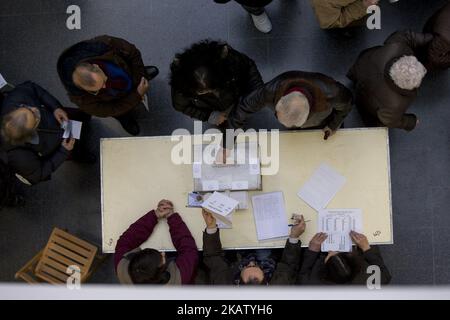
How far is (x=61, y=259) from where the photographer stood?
3.30 metres

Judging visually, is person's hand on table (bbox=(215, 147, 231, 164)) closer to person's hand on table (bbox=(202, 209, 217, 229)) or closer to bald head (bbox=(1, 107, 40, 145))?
person's hand on table (bbox=(202, 209, 217, 229))

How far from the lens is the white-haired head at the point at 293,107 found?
254 centimetres

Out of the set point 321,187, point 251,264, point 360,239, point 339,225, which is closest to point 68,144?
point 251,264

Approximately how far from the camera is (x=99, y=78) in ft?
9.48

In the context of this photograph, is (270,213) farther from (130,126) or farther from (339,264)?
(130,126)

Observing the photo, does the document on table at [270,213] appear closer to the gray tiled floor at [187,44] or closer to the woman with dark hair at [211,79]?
the woman with dark hair at [211,79]

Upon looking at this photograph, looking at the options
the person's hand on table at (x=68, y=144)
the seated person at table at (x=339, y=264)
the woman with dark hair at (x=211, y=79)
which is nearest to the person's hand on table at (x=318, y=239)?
the seated person at table at (x=339, y=264)

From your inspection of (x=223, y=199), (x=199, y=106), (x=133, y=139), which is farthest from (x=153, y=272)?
(x=199, y=106)

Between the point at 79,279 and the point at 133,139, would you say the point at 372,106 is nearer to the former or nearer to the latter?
the point at 133,139

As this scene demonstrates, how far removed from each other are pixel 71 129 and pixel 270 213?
4.85 ft

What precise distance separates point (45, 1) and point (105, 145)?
1.67m

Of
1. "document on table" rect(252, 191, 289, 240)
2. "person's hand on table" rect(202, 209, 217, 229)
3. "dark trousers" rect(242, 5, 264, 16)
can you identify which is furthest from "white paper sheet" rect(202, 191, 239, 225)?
"dark trousers" rect(242, 5, 264, 16)

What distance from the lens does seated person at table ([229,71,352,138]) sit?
8.41 feet

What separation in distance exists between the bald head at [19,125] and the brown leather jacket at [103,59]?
0.30 meters
